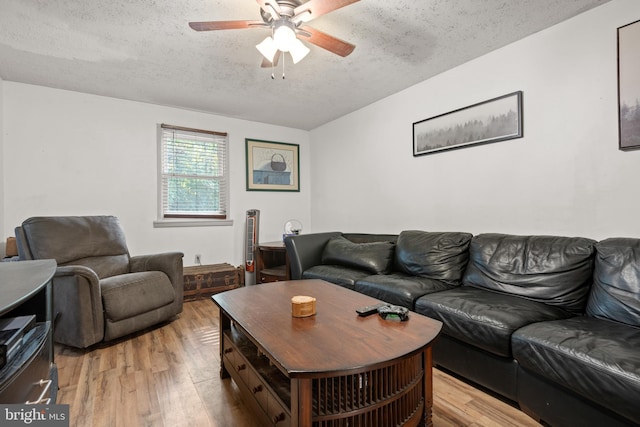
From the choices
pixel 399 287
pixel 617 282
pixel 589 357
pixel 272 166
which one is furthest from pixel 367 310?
pixel 272 166

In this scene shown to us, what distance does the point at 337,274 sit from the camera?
2.87m

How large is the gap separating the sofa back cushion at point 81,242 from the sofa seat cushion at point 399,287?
235 cm

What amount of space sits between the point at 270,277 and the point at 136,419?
2242 mm

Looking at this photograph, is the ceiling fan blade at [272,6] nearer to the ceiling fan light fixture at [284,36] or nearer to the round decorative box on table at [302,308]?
the ceiling fan light fixture at [284,36]

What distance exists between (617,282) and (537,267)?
15.4 inches

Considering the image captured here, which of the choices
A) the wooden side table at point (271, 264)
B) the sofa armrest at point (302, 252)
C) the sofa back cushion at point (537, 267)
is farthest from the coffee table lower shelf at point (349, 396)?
the wooden side table at point (271, 264)

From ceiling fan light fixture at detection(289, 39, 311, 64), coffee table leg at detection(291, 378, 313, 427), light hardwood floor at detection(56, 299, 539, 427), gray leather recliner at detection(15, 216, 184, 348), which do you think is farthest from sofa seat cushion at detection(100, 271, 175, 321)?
ceiling fan light fixture at detection(289, 39, 311, 64)

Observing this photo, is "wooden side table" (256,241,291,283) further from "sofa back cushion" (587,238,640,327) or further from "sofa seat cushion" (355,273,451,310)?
"sofa back cushion" (587,238,640,327)

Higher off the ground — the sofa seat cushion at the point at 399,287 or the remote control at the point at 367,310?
the remote control at the point at 367,310

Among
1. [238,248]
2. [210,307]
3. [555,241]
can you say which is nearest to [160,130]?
[238,248]

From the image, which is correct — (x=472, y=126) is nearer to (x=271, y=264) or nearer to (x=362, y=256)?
(x=362, y=256)

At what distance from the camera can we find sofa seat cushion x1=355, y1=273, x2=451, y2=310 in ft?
7.07

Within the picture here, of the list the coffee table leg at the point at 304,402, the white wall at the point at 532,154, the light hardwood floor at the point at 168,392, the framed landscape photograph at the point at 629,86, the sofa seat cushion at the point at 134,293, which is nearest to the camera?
the coffee table leg at the point at 304,402

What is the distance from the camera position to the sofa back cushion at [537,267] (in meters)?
1.82
